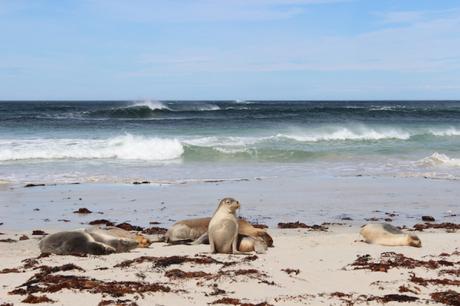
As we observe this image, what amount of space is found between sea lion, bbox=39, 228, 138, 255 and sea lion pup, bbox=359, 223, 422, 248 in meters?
3.64

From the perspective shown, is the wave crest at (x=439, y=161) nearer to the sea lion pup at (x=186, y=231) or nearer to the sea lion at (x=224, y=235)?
the sea lion pup at (x=186, y=231)

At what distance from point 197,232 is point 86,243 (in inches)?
76.8

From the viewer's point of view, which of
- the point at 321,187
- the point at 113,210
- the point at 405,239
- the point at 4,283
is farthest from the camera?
the point at 321,187

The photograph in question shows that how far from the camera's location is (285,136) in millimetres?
36312

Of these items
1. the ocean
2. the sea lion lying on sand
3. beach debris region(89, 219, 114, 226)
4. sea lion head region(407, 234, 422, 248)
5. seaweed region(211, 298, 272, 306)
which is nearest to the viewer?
seaweed region(211, 298, 272, 306)

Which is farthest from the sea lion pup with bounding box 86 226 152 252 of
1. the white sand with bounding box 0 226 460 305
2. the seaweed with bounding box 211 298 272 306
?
the seaweed with bounding box 211 298 272 306

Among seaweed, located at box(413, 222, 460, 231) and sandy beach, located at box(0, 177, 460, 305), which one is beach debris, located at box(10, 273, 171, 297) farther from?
seaweed, located at box(413, 222, 460, 231)

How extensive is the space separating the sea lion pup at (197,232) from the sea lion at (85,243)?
0.94 m

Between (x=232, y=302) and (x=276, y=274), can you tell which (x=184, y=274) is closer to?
(x=276, y=274)

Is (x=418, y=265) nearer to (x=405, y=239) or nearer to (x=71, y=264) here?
(x=405, y=239)

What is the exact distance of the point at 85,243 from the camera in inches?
349

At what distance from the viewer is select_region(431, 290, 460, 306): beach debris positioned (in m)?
6.40

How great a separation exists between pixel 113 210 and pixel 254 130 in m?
28.8

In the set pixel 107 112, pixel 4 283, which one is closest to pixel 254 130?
pixel 107 112
